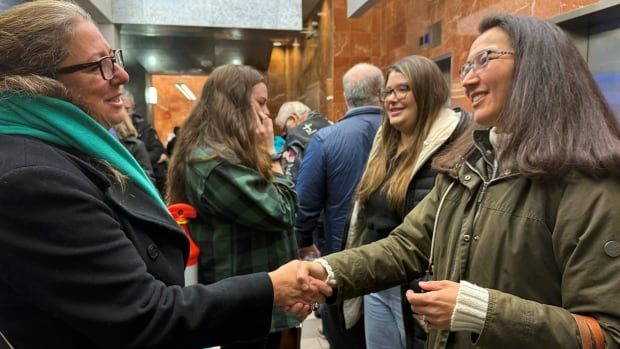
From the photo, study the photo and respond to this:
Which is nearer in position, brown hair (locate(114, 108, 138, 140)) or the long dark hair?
the long dark hair

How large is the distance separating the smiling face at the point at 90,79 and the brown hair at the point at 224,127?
76 cm

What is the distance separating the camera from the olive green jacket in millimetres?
1040

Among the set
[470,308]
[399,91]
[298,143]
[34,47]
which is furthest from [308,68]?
[470,308]

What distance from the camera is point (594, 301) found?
1042 millimetres

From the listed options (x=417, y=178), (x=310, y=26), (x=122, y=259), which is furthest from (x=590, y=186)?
(x=310, y=26)

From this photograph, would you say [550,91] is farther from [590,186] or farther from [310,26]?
[310,26]

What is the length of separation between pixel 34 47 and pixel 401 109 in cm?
160

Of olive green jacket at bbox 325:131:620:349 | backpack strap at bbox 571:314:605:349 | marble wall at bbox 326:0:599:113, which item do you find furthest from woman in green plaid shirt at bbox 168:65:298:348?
marble wall at bbox 326:0:599:113

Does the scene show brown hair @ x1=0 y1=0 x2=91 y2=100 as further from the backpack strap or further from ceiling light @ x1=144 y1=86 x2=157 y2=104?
ceiling light @ x1=144 y1=86 x2=157 y2=104

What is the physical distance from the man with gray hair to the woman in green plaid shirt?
2.19 ft

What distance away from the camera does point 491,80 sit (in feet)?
4.37

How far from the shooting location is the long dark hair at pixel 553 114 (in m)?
1.13

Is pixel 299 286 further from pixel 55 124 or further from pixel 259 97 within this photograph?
pixel 259 97

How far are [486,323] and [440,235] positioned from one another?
0.38 meters
